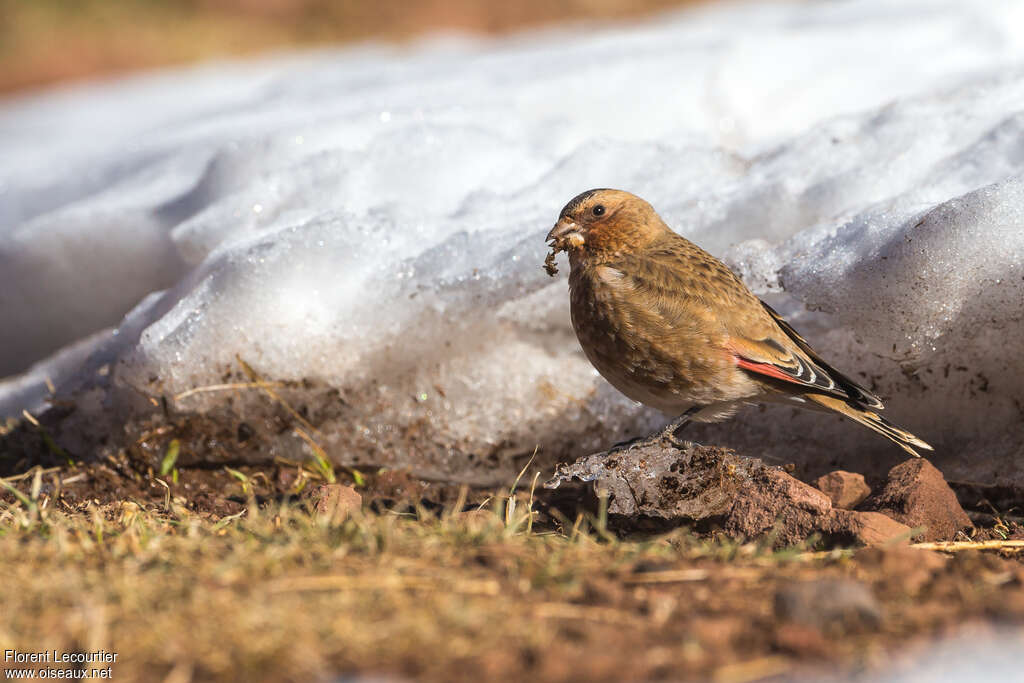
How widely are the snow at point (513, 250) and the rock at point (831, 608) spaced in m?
1.73

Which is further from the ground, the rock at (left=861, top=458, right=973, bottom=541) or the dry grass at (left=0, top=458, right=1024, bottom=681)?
the dry grass at (left=0, top=458, right=1024, bottom=681)

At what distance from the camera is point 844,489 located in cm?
328

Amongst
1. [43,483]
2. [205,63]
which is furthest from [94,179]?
[205,63]

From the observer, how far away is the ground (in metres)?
1.87

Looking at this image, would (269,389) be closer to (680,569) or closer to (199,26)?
(680,569)

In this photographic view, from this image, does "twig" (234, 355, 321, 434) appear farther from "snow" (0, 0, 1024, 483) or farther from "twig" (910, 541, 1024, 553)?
"twig" (910, 541, 1024, 553)

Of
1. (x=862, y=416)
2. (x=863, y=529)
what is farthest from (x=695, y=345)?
(x=863, y=529)

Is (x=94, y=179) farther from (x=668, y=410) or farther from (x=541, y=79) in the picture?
(x=668, y=410)

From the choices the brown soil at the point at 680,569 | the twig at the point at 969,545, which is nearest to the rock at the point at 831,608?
the brown soil at the point at 680,569

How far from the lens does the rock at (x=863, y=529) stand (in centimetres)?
282

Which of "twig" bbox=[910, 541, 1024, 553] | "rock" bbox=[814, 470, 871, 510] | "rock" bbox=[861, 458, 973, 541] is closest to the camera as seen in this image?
"twig" bbox=[910, 541, 1024, 553]

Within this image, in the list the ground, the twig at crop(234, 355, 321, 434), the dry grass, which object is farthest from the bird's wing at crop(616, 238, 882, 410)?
the twig at crop(234, 355, 321, 434)

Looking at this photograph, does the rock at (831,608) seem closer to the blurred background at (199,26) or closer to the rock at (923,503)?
the rock at (923,503)

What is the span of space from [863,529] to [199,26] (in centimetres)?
1277
